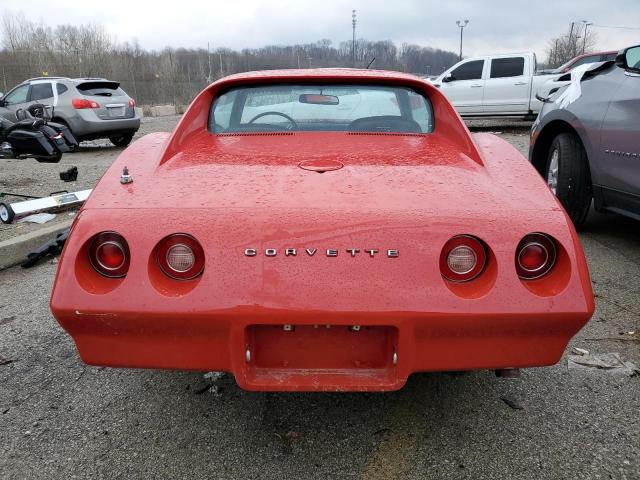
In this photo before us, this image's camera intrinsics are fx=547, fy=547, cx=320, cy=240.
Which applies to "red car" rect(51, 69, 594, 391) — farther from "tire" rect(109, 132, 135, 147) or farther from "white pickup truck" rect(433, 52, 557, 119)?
"white pickup truck" rect(433, 52, 557, 119)

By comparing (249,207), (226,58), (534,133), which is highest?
(249,207)

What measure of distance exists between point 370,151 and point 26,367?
1979mm

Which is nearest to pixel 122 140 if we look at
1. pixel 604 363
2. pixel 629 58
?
pixel 629 58

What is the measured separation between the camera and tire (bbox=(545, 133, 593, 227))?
181 inches

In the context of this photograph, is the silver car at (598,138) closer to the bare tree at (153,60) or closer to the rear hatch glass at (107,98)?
the rear hatch glass at (107,98)

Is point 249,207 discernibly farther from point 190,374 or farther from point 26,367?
point 26,367

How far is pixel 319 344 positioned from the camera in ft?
5.98

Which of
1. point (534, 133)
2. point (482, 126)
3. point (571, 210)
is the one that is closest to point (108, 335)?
point (571, 210)

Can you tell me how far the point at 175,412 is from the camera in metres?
2.32

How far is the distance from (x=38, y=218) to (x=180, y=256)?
4.32m

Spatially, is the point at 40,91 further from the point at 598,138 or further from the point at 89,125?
the point at 598,138

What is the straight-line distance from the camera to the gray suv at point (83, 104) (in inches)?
461

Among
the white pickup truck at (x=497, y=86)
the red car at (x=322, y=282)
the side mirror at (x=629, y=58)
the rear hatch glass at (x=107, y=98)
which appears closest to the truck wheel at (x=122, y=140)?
the rear hatch glass at (x=107, y=98)

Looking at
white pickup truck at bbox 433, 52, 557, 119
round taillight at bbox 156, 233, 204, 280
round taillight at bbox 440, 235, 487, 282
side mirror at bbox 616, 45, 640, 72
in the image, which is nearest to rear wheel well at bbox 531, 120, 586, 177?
side mirror at bbox 616, 45, 640, 72
